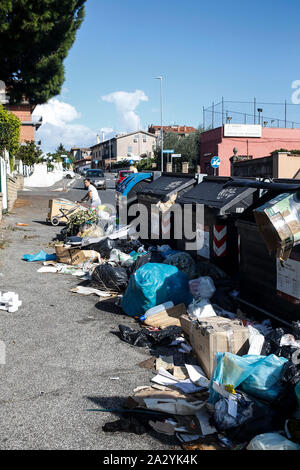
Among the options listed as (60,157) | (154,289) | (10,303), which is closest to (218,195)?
(154,289)

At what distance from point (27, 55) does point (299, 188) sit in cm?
1303

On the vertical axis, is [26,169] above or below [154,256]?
above

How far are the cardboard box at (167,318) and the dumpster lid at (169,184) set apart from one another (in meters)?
3.20

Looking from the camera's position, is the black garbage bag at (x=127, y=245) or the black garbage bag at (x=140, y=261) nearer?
the black garbage bag at (x=140, y=261)

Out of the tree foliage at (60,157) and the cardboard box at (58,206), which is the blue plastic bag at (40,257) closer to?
the cardboard box at (58,206)

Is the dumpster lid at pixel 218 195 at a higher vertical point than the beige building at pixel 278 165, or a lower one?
lower

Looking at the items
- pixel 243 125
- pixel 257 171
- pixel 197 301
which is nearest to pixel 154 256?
pixel 197 301

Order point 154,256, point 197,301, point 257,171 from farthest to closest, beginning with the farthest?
point 257,171
point 154,256
point 197,301

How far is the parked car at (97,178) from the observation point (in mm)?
32094

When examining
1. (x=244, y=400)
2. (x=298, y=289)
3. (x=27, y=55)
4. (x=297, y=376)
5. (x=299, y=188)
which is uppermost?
(x=27, y=55)

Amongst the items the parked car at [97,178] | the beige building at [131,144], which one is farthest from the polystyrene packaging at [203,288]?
the beige building at [131,144]

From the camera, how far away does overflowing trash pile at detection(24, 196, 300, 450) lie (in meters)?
2.88
